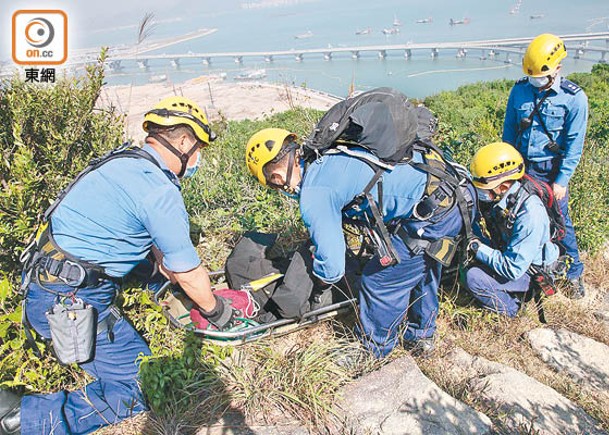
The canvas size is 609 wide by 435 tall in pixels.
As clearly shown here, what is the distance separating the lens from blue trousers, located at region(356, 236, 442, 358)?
10.0ft

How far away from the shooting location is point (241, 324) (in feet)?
11.1

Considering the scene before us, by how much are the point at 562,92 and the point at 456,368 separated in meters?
2.69

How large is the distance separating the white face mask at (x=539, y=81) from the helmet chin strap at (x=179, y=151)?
315 cm

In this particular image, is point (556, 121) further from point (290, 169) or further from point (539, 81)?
point (290, 169)

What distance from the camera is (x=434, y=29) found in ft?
336

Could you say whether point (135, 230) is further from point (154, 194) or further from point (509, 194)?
point (509, 194)

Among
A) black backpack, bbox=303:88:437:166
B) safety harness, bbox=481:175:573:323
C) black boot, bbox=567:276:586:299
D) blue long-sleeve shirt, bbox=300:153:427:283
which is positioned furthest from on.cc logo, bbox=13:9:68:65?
black boot, bbox=567:276:586:299

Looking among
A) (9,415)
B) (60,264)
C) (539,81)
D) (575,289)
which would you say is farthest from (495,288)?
(9,415)

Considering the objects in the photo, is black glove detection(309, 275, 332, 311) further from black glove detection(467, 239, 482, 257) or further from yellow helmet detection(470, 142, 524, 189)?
yellow helmet detection(470, 142, 524, 189)

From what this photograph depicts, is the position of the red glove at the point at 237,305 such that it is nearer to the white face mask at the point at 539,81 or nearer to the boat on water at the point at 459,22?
the white face mask at the point at 539,81

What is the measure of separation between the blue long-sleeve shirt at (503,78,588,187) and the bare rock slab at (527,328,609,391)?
4.65 feet

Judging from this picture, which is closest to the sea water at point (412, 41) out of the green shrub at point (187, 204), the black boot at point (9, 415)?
the green shrub at point (187, 204)

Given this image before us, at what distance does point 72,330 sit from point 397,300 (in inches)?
88.1

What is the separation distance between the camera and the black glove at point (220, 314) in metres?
3.13
